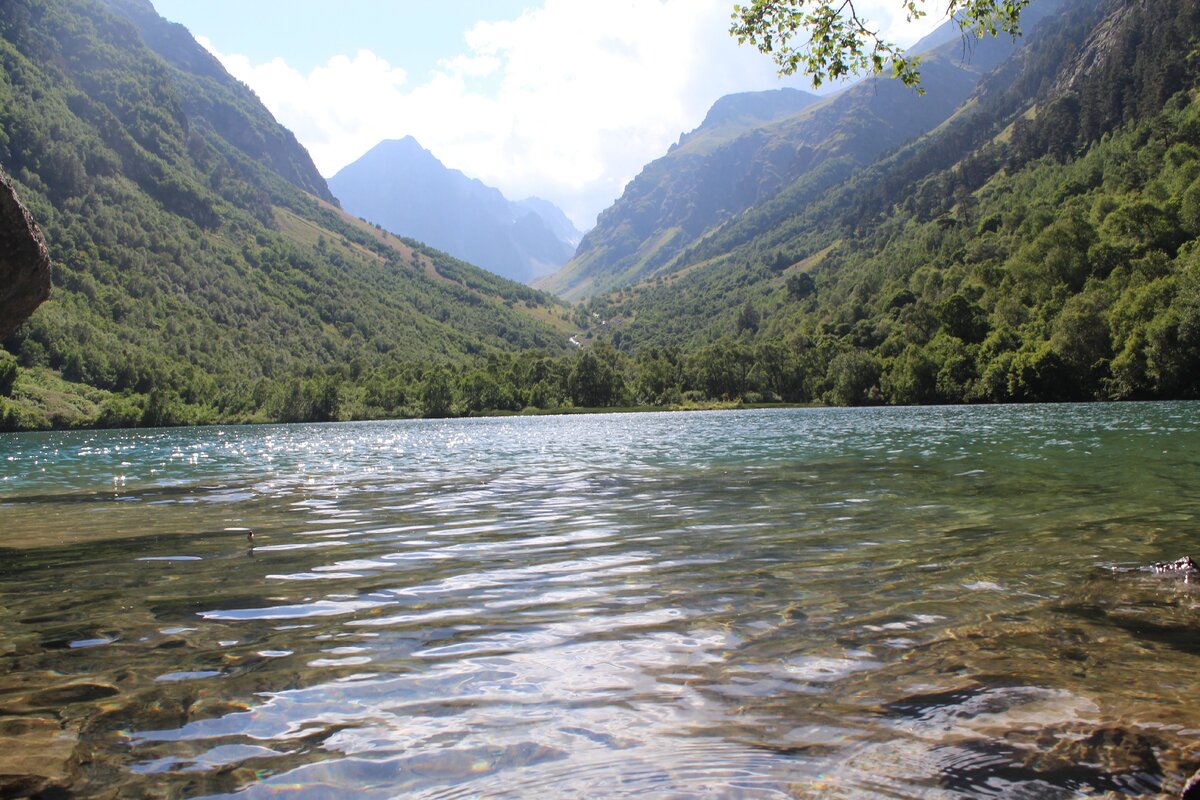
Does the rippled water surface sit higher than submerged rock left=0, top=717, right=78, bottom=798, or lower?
lower

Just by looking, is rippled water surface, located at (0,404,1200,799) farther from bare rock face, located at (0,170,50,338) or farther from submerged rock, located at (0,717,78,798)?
bare rock face, located at (0,170,50,338)

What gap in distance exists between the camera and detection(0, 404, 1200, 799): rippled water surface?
5.32m

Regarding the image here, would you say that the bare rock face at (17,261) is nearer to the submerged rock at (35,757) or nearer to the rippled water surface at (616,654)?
the rippled water surface at (616,654)

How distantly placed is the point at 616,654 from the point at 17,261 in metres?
15.7

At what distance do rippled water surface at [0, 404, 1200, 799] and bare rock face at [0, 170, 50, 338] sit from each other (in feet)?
18.3

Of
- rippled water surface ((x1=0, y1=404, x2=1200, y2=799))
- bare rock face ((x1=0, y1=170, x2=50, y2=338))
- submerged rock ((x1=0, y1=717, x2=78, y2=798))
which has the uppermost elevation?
bare rock face ((x1=0, y1=170, x2=50, y2=338))

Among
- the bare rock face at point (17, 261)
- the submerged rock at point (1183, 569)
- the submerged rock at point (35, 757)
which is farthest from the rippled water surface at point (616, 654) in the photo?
the bare rock face at point (17, 261)

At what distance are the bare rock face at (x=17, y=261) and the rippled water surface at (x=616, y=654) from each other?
18.3 feet

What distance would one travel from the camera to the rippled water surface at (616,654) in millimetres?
5320

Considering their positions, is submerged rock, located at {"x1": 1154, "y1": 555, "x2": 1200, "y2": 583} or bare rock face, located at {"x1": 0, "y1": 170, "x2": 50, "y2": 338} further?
bare rock face, located at {"x1": 0, "y1": 170, "x2": 50, "y2": 338}

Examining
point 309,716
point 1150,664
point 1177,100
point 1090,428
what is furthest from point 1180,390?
point 1177,100

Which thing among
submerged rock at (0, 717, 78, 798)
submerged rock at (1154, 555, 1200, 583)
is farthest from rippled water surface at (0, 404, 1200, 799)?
submerged rock at (1154, 555, 1200, 583)

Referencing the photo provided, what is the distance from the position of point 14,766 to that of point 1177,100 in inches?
10017

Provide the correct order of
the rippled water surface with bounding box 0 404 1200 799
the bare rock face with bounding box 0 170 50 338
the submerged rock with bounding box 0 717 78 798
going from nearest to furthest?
the submerged rock with bounding box 0 717 78 798 → the rippled water surface with bounding box 0 404 1200 799 → the bare rock face with bounding box 0 170 50 338
